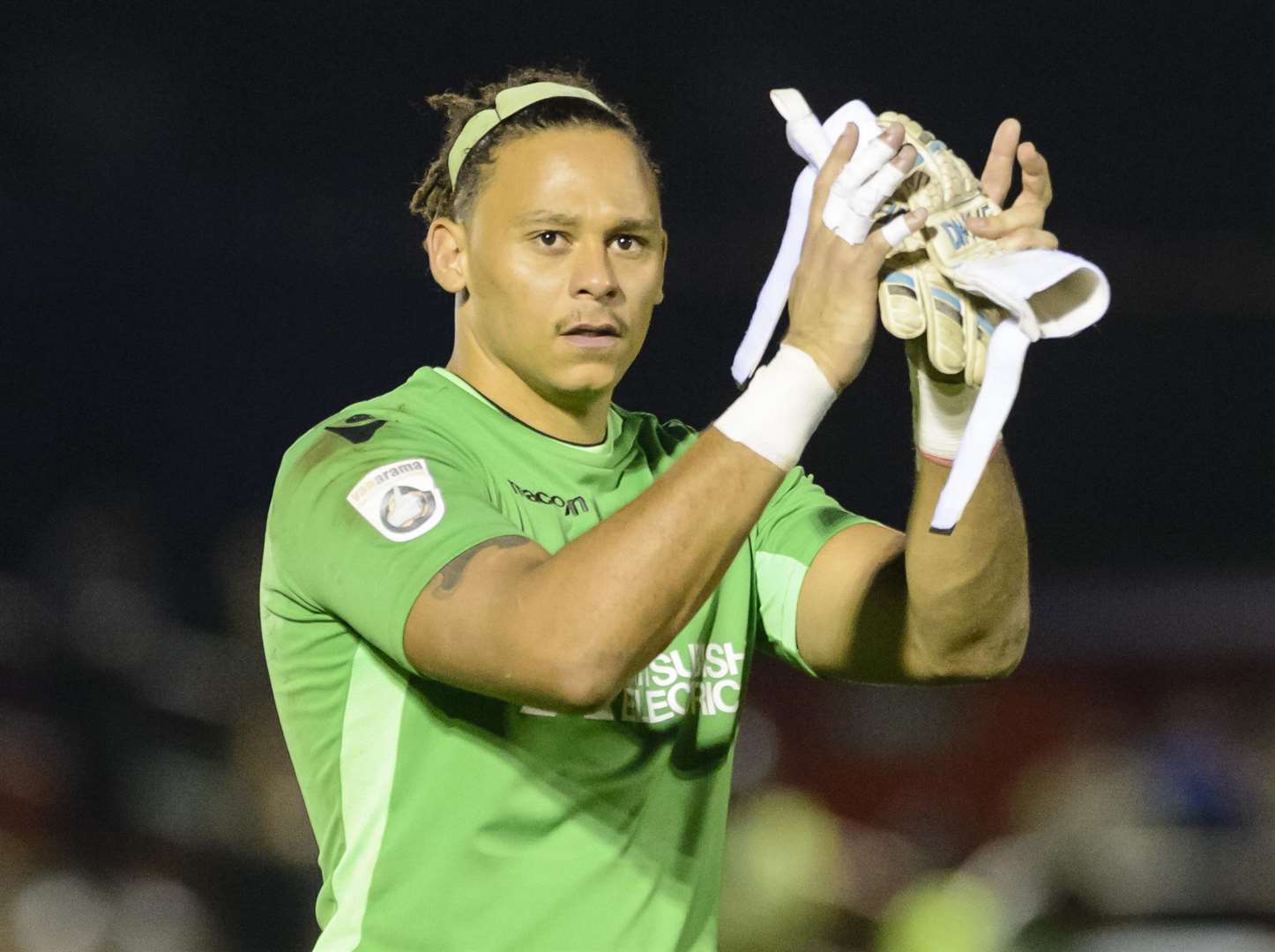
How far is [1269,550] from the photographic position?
650cm

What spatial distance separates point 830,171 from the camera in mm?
1800

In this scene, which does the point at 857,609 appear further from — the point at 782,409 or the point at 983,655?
the point at 782,409

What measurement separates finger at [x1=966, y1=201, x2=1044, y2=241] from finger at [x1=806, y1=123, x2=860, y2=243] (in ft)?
0.62

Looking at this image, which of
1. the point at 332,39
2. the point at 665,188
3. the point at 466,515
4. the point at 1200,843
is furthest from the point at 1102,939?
the point at 332,39

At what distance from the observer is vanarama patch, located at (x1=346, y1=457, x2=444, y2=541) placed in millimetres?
1840

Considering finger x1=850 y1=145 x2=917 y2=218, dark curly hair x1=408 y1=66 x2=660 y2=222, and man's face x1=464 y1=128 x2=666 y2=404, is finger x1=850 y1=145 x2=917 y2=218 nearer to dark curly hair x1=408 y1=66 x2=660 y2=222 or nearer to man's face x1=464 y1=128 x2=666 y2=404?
man's face x1=464 y1=128 x2=666 y2=404

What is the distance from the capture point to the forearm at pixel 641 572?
65.1 inches

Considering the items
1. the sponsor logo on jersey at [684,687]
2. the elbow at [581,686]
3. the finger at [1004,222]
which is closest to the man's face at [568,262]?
the sponsor logo on jersey at [684,687]

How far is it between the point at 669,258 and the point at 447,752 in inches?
190

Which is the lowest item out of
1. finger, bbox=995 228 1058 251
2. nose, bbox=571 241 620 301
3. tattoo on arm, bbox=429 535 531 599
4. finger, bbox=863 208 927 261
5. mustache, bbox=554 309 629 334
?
tattoo on arm, bbox=429 535 531 599

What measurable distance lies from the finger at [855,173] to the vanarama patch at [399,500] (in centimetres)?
50

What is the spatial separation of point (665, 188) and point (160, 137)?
6.11 ft

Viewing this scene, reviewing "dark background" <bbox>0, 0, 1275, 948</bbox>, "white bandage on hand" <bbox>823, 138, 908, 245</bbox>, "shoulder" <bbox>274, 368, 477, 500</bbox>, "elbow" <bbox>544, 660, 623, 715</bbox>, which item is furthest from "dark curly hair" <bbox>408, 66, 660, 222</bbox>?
"dark background" <bbox>0, 0, 1275, 948</bbox>

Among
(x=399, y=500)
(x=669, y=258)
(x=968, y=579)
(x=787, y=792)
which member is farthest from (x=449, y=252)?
(x=669, y=258)
